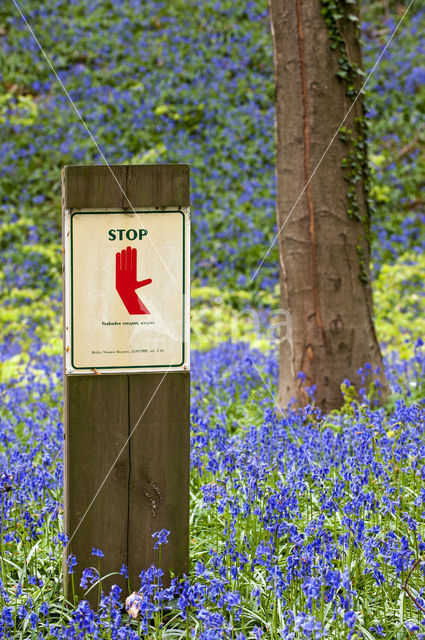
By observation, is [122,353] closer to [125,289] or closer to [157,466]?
[125,289]

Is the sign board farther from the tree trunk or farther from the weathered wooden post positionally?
the tree trunk

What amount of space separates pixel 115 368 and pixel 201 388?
2627 millimetres

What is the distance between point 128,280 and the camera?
2320 millimetres

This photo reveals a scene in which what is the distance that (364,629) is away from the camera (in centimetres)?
204

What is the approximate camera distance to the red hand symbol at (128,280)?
2311 millimetres

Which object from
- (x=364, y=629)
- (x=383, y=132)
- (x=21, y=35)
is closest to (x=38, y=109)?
(x=21, y=35)

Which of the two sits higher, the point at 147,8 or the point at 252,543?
the point at 147,8

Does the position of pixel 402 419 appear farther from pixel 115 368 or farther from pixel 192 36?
pixel 192 36

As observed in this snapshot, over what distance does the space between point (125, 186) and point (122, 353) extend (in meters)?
0.59

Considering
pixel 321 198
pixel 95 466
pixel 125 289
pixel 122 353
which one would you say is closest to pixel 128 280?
pixel 125 289

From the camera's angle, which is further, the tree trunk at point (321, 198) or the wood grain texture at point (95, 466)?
the tree trunk at point (321, 198)

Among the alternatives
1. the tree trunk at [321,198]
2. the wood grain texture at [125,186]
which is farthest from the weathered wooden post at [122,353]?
the tree trunk at [321,198]

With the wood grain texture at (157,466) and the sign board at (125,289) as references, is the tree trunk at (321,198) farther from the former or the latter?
the sign board at (125,289)

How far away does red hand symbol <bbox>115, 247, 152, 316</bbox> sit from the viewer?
2311 millimetres
